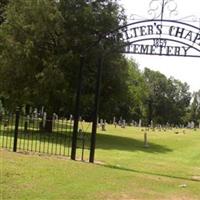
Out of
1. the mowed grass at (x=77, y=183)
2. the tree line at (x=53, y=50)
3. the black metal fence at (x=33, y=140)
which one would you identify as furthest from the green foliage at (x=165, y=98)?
the mowed grass at (x=77, y=183)

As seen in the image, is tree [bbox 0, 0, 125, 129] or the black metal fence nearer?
the black metal fence

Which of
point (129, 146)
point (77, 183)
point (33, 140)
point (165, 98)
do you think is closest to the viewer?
point (77, 183)

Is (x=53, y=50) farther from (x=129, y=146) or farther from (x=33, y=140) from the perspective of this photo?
(x=33, y=140)

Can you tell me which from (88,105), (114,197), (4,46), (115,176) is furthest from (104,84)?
(114,197)

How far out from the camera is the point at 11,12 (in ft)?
109

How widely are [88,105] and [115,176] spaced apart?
65.2ft

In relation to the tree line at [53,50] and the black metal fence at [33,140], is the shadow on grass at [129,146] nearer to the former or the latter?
the black metal fence at [33,140]

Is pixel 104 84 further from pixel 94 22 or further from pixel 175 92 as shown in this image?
pixel 175 92

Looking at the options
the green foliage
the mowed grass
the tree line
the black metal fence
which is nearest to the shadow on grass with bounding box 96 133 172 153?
the black metal fence

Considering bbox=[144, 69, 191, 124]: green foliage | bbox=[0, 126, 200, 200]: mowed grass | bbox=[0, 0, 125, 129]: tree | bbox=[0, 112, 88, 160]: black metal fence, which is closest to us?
bbox=[0, 126, 200, 200]: mowed grass

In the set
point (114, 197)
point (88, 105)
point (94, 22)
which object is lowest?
point (114, 197)

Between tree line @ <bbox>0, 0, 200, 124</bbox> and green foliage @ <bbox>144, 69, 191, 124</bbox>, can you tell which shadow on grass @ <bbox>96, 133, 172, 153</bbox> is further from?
green foliage @ <bbox>144, 69, 191, 124</bbox>

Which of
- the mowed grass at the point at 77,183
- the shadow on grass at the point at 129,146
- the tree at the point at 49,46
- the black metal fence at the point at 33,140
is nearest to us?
the mowed grass at the point at 77,183

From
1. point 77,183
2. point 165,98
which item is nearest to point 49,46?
point 77,183
